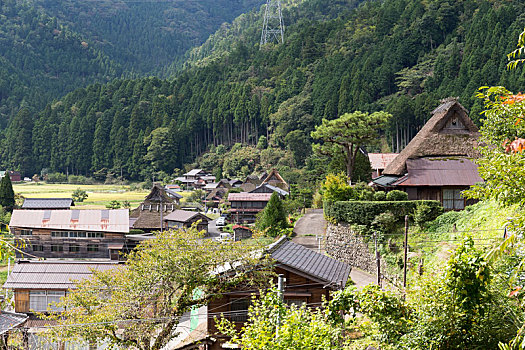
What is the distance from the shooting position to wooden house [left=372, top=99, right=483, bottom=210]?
19.8 m

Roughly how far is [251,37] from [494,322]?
420 feet

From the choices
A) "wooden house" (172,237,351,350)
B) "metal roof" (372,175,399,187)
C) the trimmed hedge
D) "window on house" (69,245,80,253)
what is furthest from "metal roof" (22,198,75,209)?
"wooden house" (172,237,351,350)

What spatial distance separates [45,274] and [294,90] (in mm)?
70521

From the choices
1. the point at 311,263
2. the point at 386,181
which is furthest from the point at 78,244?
the point at 386,181

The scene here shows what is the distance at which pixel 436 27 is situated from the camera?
238 ft

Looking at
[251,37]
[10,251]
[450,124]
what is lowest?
[10,251]

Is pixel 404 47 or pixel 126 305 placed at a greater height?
pixel 404 47

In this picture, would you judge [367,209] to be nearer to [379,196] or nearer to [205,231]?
[379,196]

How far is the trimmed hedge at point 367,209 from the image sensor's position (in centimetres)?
1822

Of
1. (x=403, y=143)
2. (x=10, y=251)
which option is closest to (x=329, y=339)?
(x=10, y=251)

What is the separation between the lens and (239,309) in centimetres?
1162

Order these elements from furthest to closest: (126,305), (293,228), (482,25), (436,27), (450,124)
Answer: (436,27), (482,25), (293,228), (450,124), (126,305)

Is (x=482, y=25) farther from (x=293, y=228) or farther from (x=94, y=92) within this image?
(x=94, y=92)

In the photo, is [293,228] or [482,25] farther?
[482,25]
